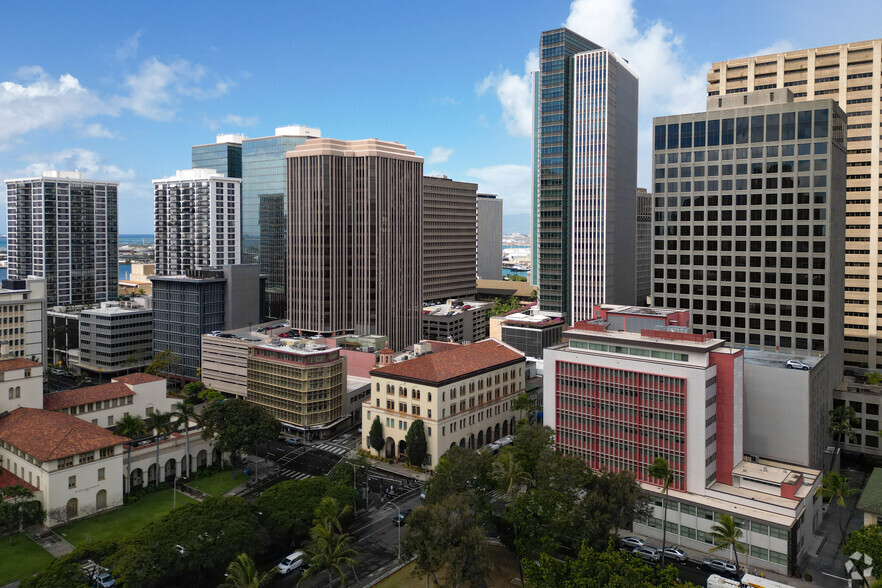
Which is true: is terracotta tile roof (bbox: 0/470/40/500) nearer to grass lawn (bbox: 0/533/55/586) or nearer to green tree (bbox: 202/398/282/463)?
grass lawn (bbox: 0/533/55/586)

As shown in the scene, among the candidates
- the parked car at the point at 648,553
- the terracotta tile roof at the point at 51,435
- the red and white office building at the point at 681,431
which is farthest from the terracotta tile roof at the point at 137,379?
the parked car at the point at 648,553

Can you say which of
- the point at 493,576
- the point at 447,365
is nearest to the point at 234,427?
the point at 447,365

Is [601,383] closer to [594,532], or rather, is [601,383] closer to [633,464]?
[633,464]

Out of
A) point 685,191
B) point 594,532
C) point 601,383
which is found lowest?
point 594,532

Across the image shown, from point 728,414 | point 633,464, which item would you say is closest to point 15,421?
point 633,464

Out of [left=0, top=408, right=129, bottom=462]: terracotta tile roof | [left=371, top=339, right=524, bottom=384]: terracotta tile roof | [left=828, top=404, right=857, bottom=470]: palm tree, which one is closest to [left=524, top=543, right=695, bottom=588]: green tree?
[left=371, top=339, right=524, bottom=384]: terracotta tile roof
